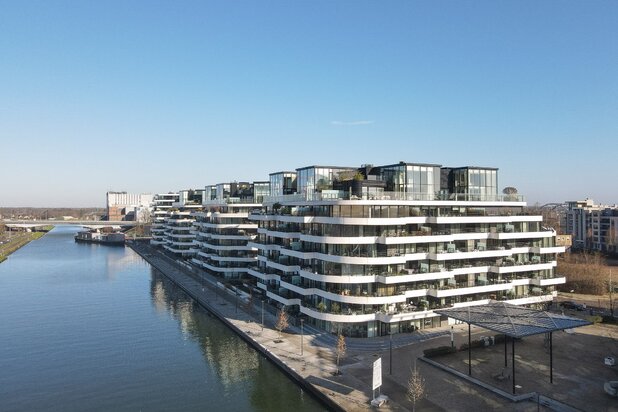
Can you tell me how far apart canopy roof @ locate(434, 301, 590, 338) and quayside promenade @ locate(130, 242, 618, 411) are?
4.96 metres

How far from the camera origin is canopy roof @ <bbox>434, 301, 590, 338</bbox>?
38.3m

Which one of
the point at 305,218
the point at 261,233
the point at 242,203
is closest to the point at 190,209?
the point at 242,203

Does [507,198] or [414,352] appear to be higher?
[507,198]

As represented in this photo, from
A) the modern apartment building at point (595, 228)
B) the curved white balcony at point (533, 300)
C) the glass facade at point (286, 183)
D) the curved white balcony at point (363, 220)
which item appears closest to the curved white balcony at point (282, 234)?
the curved white balcony at point (363, 220)

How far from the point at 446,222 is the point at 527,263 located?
16.0 m

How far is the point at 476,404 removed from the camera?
36.1 meters

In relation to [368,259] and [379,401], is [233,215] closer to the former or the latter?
[368,259]

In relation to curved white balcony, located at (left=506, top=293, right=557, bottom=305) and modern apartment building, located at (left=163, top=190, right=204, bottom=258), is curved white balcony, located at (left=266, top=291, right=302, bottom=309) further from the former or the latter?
modern apartment building, located at (left=163, top=190, right=204, bottom=258)

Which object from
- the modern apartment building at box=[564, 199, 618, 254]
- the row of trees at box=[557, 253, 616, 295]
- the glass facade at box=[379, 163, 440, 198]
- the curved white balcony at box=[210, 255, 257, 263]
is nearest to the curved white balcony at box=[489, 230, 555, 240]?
the glass facade at box=[379, 163, 440, 198]

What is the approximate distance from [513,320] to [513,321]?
34 centimetres

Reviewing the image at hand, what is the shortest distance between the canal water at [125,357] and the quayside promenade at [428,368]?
78.0 inches

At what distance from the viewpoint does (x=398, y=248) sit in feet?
183

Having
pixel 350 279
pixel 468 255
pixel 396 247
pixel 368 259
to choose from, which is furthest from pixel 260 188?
pixel 468 255

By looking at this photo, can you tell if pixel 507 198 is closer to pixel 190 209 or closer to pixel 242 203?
pixel 242 203
